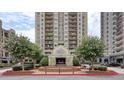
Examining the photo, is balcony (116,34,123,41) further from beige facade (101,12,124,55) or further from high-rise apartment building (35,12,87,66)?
high-rise apartment building (35,12,87,66)

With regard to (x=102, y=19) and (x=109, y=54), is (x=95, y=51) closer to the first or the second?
(x=109, y=54)

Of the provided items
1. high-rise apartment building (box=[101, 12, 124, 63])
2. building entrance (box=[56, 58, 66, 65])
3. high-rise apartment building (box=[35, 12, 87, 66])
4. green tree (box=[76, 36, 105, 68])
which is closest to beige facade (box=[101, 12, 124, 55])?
A: high-rise apartment building (box=[101, 12, 124, 63])

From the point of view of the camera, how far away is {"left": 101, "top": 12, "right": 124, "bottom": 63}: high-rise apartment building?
174 ft

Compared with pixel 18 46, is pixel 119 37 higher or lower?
higher

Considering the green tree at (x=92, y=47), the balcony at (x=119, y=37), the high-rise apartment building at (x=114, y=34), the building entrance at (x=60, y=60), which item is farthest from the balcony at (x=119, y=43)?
the green tree at (x=92, y=47)

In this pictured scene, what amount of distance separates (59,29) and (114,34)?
50.6 feet

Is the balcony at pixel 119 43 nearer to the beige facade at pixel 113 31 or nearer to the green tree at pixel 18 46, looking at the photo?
the beige facade at pixel 113 31

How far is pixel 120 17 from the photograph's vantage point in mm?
54656

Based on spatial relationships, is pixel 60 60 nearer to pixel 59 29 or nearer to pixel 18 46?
pixel 18 46

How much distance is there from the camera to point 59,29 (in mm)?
67562

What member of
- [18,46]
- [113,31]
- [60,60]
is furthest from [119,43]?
[18,46]
